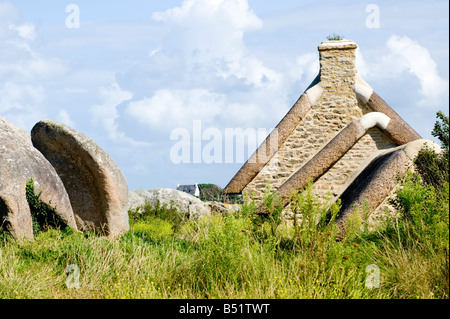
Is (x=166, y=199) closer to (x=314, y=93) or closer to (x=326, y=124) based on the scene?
(x=326, y=124)

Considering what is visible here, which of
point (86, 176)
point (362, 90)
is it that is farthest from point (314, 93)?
point (86, 176)

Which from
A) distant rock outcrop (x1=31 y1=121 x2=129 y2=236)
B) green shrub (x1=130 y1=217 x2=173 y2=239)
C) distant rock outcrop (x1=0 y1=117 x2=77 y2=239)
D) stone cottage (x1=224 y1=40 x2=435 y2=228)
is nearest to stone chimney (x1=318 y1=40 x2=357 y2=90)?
stone cottage (x1=224 y1=40 x2=435 y2=228)

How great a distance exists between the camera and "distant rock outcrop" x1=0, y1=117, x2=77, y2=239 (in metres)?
7.93

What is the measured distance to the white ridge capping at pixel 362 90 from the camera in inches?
518

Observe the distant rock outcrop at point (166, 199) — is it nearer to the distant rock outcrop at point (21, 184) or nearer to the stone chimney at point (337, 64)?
the stone chimney at point (337, 64)

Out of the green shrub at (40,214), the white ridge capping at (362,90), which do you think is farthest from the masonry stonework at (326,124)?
the green shrub at (40,214)

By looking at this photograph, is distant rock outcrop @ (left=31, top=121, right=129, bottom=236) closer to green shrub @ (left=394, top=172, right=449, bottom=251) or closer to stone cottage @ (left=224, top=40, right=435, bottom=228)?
stone cottage @ (left=224, top=40, right=435, bottom=228)

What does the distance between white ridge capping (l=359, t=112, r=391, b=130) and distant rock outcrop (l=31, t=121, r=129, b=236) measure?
230 inches

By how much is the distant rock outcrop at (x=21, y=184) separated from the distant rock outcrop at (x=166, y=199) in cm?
545

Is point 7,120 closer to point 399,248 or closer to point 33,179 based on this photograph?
point 33,179

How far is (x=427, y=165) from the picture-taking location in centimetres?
870

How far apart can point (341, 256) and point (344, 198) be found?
10.7 ft
